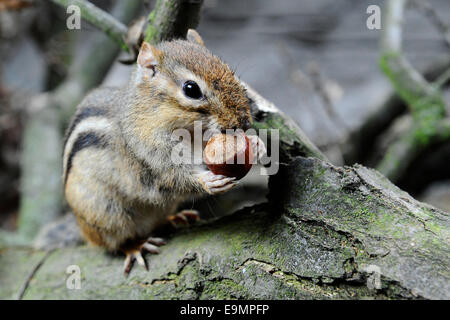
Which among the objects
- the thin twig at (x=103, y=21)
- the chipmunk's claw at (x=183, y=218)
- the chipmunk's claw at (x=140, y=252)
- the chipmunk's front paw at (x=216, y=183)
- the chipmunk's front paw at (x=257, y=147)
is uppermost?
the thin twig at (x=103, y=21)

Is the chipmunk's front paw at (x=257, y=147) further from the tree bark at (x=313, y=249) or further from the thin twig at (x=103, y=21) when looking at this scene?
the thin twig at (x=103, y=21)

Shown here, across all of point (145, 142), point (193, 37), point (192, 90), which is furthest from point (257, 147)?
point (193, 37)

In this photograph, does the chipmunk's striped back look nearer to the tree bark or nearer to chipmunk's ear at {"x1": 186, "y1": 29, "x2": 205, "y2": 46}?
chipmunk's ear at {"x1": 186, "y1": 29, "x2": 205, "y2": 46}

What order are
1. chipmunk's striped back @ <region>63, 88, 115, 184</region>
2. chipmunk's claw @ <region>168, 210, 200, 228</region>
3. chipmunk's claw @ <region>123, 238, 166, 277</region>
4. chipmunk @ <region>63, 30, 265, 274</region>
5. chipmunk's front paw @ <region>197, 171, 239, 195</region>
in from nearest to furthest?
chipmunk's front paw @ <region>197, 171, 239, 195</region>
chipmunk @ <region>63, 30, 265, 274</region>
chipmunk's claw @ <region>123, 238, 166, 277</region>
chipmunk's striped back @ <region>63, 88, 115, 184</region>
chipmunk's claw @ <region>168, 210, 200, 228</region>

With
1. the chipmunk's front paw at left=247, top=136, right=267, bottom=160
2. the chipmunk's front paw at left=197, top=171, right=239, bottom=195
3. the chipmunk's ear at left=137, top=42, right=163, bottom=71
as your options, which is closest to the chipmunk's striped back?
the chipmunk's ear at left=137, top=42, right=163, bottom=71

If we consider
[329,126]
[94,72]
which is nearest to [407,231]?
[94,72]

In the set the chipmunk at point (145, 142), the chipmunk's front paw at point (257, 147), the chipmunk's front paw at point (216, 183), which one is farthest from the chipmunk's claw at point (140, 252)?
the chipmunk's front paw at point (257, 147)
